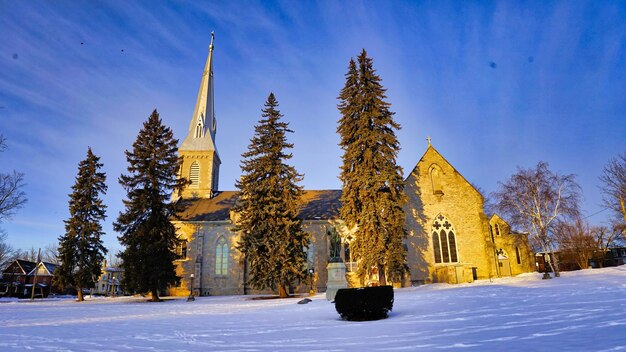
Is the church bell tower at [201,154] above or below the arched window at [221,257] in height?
above

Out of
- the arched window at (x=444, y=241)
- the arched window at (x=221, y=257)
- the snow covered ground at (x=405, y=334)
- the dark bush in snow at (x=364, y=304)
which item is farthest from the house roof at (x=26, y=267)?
the dark bush in snow at (x=364, y=304)

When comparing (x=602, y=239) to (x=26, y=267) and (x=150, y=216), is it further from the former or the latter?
(x=26, y=267)

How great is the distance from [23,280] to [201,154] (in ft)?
128

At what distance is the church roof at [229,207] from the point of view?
34.7m

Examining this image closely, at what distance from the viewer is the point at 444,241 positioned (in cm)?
3050

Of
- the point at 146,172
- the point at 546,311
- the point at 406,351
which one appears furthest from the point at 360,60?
the point at 406,351

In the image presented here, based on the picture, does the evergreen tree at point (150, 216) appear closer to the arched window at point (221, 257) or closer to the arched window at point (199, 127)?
the arched window at point (221, 257)

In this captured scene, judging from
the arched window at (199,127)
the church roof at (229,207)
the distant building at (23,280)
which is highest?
the arched window at (199,127)

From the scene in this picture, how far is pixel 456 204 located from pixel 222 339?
88.9ft

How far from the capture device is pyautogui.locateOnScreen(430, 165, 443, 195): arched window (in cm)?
3142

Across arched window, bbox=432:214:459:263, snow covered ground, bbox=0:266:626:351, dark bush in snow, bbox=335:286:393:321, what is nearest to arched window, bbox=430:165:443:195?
arched window, bbox=432:214:459:263

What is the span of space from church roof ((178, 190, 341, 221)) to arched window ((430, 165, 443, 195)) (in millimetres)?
9308

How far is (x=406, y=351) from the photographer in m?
5.77

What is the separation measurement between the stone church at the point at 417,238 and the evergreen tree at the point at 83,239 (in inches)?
271
